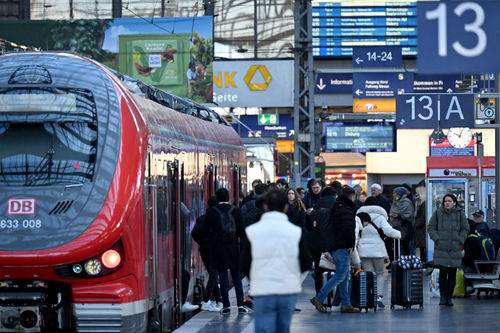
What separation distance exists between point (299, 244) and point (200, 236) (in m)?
5.43

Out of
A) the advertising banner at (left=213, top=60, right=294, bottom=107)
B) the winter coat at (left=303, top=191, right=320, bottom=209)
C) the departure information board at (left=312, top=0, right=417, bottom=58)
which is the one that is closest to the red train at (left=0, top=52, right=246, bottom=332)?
the winter coat at (left=303, top=191, right=320, bottom=209)

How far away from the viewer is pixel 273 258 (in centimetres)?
860

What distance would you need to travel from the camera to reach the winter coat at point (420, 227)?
2248 centimetres

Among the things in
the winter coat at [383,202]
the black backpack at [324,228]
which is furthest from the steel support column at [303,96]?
the black backpack at [324,228]

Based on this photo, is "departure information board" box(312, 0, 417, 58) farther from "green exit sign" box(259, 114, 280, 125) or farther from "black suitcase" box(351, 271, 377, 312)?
"black suitcase" box(351, 271, 377, 312)

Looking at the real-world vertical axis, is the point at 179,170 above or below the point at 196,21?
below

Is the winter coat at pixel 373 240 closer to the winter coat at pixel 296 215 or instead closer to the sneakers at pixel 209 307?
the winter coat at pixel 296 215

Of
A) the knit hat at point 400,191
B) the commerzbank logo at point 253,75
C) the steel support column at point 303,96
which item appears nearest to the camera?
the knit hat at point 400,191

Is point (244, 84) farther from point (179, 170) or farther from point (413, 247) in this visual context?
point (179, 170)

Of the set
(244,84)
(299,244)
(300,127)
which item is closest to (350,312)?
(299,244)

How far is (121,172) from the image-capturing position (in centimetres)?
1077

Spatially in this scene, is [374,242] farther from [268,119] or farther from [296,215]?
[268,119]

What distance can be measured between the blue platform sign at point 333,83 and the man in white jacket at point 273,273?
1512 inches

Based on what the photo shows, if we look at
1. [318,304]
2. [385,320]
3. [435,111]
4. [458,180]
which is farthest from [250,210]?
[435,111]
